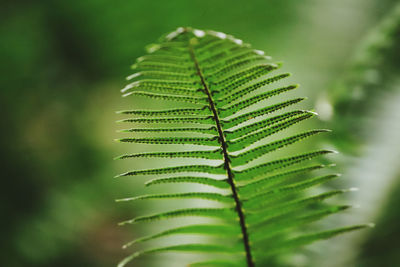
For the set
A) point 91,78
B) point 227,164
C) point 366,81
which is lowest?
point 227,164

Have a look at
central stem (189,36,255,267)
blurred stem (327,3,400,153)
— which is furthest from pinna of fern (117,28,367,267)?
blurred stem (327,3,400,153)

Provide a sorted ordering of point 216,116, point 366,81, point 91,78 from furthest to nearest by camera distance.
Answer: point 91,78
point 366,81
point 216,116

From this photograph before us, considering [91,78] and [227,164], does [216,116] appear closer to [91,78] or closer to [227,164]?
[227,164]

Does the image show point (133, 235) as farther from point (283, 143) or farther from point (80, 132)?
point (283, 143)

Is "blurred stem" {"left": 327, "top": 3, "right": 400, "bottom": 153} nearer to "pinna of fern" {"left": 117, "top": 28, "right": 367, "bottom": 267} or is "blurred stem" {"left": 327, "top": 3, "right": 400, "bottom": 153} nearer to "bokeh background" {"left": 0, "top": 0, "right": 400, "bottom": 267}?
"bokeh background" {"left": 0, "top": 0, "right": 400, "bottom": 267}

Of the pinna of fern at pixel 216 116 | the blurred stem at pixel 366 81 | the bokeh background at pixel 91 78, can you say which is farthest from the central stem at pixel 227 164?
the bokeh background at pixel 91 78

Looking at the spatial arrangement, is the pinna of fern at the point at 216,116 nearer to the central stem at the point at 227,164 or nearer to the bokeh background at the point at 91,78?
the central stem at the point at 227,164

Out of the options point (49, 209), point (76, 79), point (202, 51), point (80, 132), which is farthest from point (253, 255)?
point (76, 79)

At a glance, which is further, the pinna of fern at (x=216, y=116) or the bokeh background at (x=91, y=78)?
the bokeh background at (x=91, y=78)

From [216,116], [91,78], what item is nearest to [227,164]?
[216,116]
